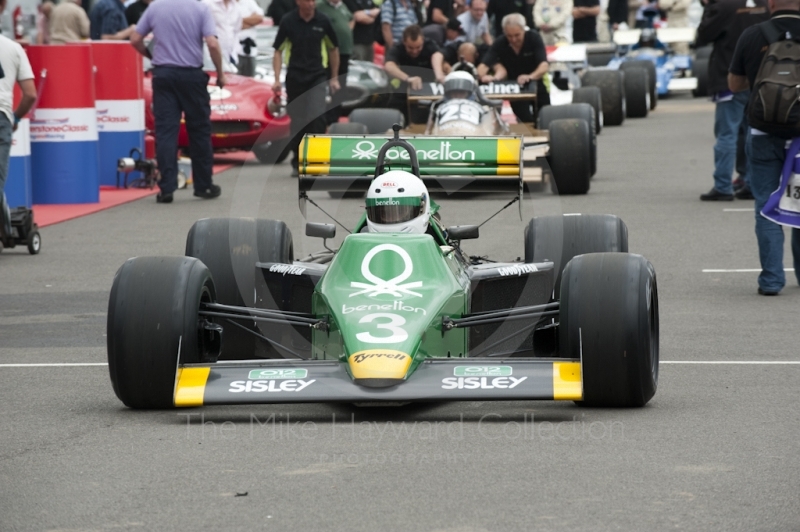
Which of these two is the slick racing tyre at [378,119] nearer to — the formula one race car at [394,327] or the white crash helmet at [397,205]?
the formula one race car at [394,327]

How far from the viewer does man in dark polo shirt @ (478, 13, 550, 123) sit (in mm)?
18594

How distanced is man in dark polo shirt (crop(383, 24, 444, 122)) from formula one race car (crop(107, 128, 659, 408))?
11583mm

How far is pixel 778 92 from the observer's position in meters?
9.66

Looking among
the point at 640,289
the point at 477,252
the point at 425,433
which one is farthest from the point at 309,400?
the point at 477,252

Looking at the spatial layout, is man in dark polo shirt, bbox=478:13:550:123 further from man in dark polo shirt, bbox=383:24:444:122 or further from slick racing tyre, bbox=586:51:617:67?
slick racing tyre, bbox=586:51:617:67

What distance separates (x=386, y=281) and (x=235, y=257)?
5.11 feet

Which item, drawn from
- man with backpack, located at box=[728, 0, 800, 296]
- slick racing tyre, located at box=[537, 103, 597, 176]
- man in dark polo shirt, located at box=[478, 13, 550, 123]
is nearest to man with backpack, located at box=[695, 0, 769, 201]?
slick racing tyre, located at box=[537, 103, 597, 176]

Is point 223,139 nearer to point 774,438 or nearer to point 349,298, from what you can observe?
point 349,298

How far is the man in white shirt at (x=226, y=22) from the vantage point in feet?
71.4

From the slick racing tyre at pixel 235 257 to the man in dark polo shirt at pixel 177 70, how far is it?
7.67 m

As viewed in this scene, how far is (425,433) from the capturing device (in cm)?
613

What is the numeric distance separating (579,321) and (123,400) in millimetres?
2040

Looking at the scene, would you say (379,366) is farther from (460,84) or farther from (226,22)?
(226,22)

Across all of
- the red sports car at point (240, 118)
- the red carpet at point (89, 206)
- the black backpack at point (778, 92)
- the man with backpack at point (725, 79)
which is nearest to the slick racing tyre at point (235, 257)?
the black backpack at point (778, 92)
